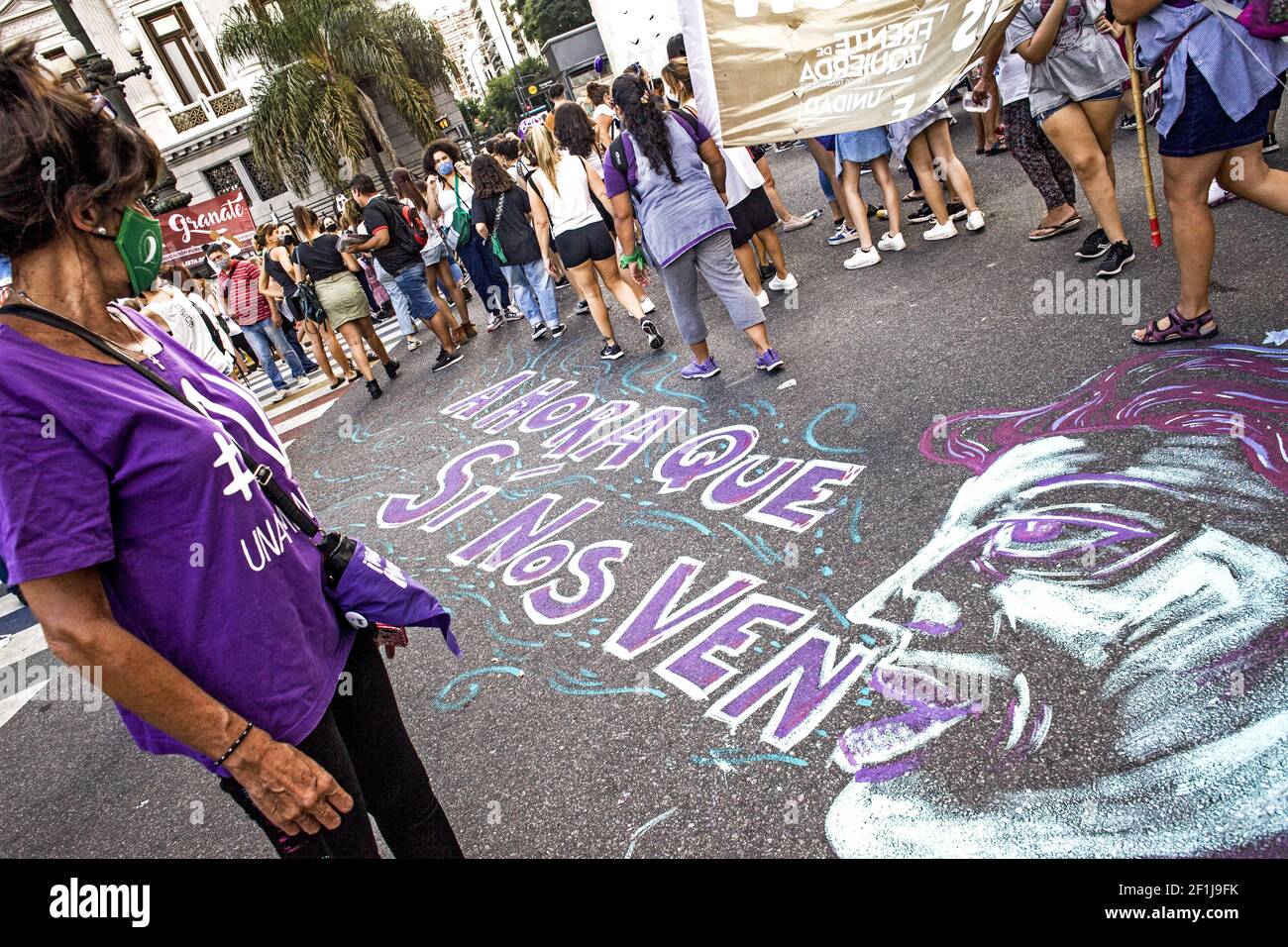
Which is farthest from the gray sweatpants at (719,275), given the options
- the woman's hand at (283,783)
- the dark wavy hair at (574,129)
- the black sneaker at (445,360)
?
the black sneaker at (445,360)

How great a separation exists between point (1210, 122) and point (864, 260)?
3.25 m

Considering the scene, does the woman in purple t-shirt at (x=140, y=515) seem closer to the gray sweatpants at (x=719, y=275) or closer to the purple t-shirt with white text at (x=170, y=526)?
the purple t-shirt with white text at (x=170, y=526)

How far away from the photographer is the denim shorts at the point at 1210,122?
3115mm

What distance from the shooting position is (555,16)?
7075cm

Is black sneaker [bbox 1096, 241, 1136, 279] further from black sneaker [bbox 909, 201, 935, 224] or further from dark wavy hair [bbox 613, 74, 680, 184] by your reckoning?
dark wavy hair [bbox 613, 74, 680, 184]

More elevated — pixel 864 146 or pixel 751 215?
pixel 864 146

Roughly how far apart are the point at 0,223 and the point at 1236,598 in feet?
10.5

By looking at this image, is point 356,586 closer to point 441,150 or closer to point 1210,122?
point 1210,122

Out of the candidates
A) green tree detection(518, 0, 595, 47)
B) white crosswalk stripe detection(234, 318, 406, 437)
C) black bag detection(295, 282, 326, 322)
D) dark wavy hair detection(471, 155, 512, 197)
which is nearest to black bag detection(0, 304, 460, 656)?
dark wavy hair detection(471, 155, 512, 197)

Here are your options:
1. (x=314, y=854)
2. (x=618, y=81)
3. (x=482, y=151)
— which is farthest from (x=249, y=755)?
(x=482, y=151)

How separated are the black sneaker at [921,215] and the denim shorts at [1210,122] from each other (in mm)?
3689

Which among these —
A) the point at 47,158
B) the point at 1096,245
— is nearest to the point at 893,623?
the point at 47,158

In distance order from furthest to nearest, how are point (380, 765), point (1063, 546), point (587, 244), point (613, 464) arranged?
point (587, 244) → point (613, 464) → point (1063, 546) → point (380, 765)
